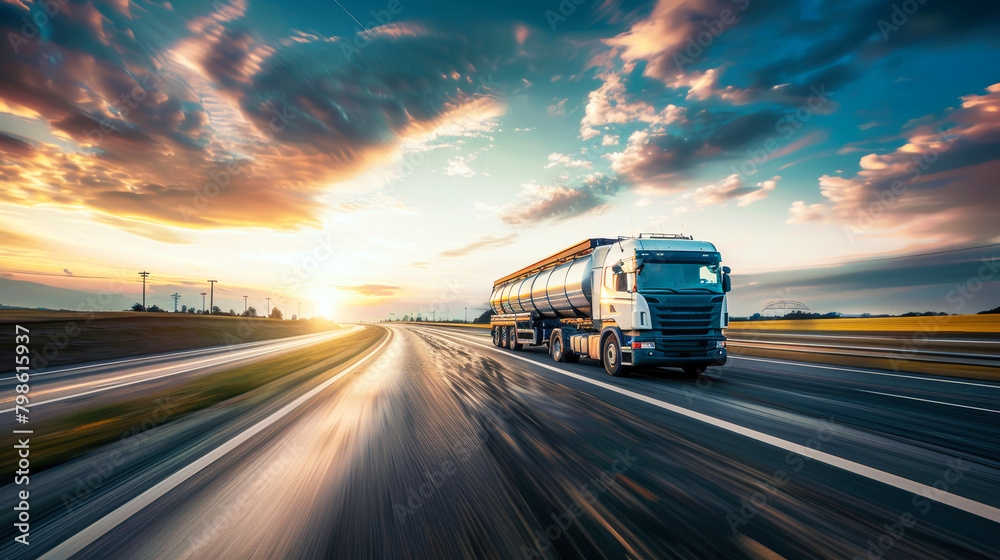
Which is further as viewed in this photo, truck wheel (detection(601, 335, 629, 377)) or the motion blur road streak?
truck wheel (detection(601, 335, 629, 377))

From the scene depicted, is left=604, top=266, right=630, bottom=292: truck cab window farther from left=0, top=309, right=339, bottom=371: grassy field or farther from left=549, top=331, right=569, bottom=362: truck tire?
left=0, top=309, right=339, bottom=371: grassy field

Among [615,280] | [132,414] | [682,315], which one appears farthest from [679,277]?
[132,414]

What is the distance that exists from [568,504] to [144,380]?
14.4 meters

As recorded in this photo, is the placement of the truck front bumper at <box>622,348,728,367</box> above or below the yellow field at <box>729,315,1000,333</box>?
above

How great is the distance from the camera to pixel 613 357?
1170 cm

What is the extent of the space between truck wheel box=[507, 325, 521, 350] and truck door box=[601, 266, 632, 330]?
9384 mm

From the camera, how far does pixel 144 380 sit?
12.2 metres

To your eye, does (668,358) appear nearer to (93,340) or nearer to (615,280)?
(615,280)

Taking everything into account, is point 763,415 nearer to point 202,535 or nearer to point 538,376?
point 538,376

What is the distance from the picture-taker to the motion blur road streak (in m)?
2.68

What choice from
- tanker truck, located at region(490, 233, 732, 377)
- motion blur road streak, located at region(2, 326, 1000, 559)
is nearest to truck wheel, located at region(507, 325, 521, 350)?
tanker truck, located at region(490, 233, 732, 377)

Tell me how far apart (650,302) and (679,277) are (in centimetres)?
122

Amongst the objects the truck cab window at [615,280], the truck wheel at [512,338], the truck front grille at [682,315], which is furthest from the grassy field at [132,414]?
the truck wheel at [512,338]

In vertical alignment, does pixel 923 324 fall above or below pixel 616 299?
below
